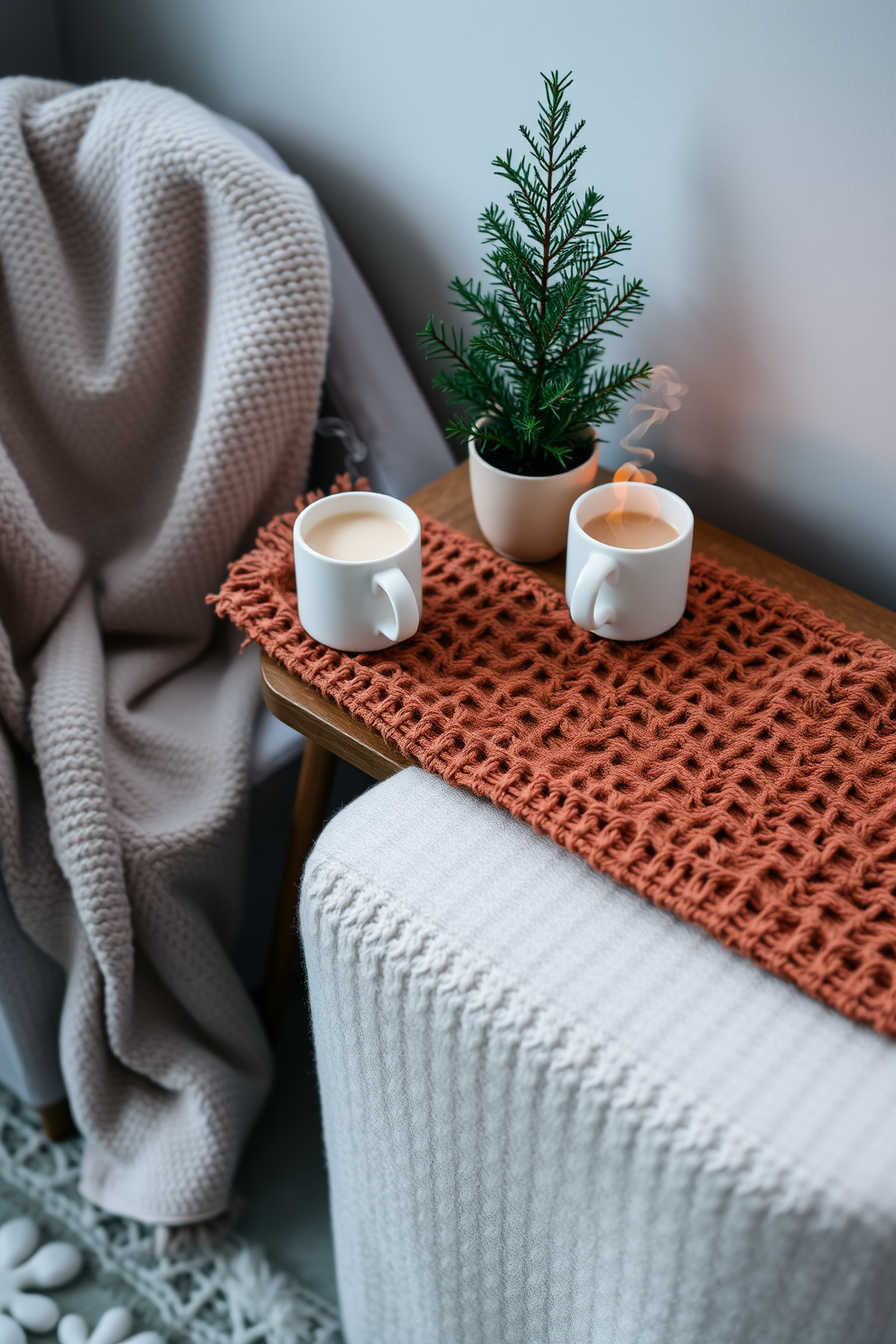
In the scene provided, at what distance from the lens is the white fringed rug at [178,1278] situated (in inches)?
37.4

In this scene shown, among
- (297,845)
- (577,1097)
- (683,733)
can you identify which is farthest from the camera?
(297,845)

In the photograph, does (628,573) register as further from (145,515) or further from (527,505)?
(145,515)

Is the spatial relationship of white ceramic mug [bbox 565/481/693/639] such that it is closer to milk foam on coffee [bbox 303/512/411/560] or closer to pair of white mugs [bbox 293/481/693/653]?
pair of white mugs [bbox 293/481/693/653]

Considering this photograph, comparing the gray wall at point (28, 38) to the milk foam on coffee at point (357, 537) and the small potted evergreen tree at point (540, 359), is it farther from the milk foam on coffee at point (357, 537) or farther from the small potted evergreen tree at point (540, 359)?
the milk foam on coffee at point (357, 537)

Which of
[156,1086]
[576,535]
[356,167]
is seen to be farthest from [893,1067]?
[356,167]

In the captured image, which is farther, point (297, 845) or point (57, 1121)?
point (57, 1121)

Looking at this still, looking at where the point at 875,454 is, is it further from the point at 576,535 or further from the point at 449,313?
the point at 449,313

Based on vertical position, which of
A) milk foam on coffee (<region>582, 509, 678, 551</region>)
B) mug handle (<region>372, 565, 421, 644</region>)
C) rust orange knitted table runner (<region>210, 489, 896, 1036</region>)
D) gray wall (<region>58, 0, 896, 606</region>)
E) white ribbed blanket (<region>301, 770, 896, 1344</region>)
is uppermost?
gray wall (<region>58, 0, 896, 606</region>)

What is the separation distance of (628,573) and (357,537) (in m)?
0.19

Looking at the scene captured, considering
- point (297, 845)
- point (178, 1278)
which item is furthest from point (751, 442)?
point (178, 1278)

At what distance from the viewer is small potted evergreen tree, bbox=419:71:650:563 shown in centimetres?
70

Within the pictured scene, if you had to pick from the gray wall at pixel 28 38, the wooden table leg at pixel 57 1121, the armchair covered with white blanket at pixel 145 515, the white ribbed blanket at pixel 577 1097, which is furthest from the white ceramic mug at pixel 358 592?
the gray wall at pixel 28 38

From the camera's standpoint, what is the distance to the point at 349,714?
2.30 ft

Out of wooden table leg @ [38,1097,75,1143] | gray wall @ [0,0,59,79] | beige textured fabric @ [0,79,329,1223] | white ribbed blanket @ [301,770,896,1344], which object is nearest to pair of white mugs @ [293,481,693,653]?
white ribbed blanket @ [301,770,896,1344]
